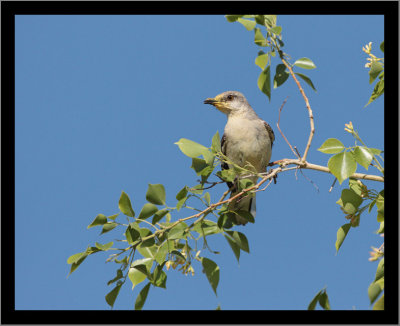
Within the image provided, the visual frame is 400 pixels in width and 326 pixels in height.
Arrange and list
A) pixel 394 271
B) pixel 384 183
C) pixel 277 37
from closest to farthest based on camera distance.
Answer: pixel 394 271
pixel 384 183
pixel 277 37

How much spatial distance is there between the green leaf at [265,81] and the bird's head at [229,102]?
333 centimetres

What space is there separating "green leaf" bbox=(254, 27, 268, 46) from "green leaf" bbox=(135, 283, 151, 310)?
242cm

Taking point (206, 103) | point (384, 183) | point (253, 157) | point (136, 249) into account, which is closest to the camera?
point (384, 183)

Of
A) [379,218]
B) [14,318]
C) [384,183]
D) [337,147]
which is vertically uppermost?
[337,147]

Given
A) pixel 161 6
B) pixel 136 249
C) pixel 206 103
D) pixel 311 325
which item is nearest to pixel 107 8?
pixel 161 6

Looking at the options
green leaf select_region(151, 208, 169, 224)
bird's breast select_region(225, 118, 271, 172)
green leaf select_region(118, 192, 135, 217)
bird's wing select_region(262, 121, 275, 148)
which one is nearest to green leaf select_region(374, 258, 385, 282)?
green leaf select_region(151, 208, 169, 224)

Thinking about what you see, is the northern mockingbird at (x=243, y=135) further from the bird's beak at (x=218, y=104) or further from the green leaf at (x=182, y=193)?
the green leaf at (x=182, y=193)

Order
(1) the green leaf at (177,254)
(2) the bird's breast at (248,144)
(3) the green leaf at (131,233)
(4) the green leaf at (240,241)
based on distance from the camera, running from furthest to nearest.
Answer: (2) the bird's breast at (248,144) → (4) the green leaf at (240,241) → (1) the green leaf at (177,254) → (3) the green leaf at (131,233)

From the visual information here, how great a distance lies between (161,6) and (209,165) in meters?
1.49

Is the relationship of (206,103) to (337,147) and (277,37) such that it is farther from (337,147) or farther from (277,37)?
(337,147)

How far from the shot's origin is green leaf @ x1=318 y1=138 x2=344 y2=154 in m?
4.01

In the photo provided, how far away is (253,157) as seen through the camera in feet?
25.3

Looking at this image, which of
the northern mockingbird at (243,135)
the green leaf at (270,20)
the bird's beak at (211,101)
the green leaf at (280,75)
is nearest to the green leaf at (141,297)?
the green leaf at (280,75)

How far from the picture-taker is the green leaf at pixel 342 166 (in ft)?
12.9
